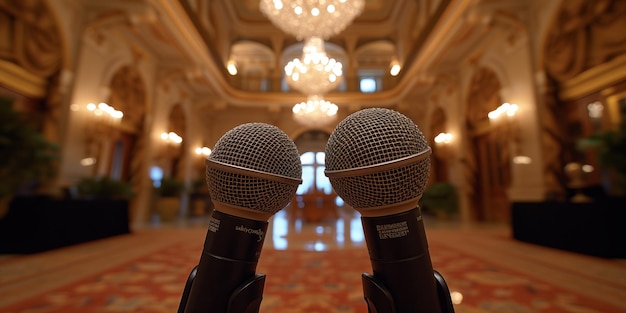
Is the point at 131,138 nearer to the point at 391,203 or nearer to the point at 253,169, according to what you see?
the point at 253,169

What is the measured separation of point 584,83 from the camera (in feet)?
14.9

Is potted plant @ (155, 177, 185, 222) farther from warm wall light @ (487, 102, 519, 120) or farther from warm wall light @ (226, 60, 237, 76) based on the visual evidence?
warm wall light @ (487, 102, 519, 120)

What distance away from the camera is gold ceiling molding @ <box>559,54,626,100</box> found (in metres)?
4.14

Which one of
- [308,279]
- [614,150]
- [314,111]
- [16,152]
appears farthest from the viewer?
[314,111]

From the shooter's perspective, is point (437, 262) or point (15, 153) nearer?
point (437, 262)

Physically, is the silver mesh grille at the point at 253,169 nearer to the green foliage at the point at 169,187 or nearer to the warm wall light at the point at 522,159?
the warm wall light at the point at 522,159

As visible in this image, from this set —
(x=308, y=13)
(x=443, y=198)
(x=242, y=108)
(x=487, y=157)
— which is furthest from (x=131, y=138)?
(x=487, y=157)

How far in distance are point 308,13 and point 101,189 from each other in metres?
4.61

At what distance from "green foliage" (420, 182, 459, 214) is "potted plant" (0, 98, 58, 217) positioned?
24.3 ft

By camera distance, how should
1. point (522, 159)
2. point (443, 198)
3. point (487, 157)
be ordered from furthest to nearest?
1. point (443, 198)
2. point (487, 157)
3. point (522, 159)

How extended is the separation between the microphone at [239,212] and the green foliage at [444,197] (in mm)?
7074

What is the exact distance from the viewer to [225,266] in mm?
616

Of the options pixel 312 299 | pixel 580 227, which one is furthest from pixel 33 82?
pixel 580 227

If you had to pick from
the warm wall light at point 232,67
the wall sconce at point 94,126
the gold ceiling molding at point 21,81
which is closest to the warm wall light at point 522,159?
the warm wall light at point 232,67
